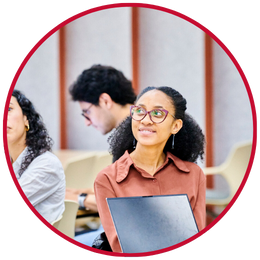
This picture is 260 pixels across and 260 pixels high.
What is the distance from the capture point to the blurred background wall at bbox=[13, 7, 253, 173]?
6.05 ft

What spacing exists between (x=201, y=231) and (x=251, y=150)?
434 millimetres

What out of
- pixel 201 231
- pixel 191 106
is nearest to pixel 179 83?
pixel 191 106

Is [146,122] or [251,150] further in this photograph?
[251,150]

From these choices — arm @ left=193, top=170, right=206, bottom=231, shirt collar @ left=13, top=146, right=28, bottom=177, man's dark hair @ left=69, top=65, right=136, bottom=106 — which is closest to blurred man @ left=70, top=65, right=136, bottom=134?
man's dark hair @ left=69, top=65, right=136, bottom=106

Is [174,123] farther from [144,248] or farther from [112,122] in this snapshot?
[144,248]

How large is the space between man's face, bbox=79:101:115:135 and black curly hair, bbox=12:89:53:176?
20 centimetres

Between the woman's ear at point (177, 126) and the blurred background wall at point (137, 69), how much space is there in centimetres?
8

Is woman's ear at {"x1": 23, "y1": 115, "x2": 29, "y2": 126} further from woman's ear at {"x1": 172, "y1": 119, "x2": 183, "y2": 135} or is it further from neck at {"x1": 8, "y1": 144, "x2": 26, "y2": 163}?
woman's ear at {"x1": 172, "y1": 119, "x2": 183, "y2": 135}

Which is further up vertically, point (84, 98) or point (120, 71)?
point (120, 71)

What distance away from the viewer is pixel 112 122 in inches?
73.5

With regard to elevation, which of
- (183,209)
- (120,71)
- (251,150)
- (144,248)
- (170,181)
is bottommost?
(144,248)

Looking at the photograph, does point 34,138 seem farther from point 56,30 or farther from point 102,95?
point 56,30

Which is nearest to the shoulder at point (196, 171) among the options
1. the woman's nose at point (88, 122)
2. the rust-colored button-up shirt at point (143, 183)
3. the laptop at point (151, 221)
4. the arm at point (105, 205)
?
the rust-colored button-up shirt at point (143, 183)

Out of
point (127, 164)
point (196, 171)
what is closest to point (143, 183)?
point (127, 164)
